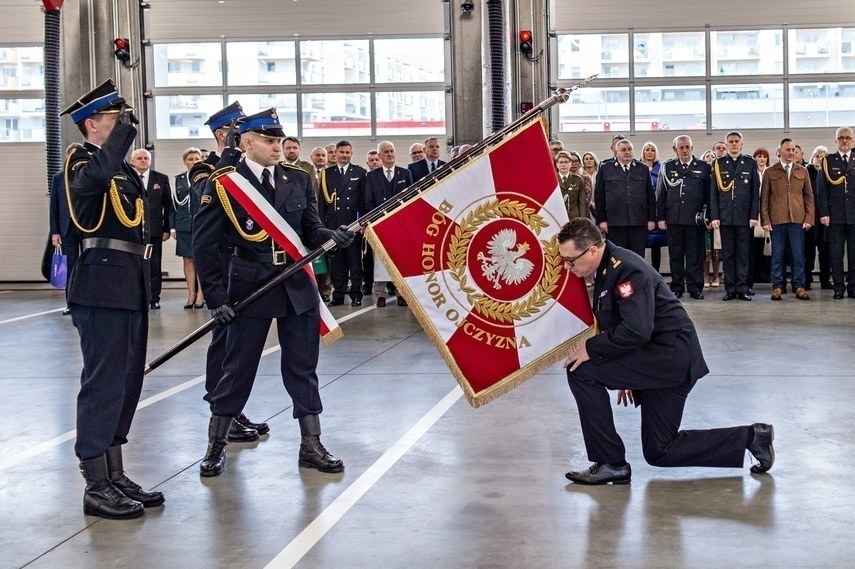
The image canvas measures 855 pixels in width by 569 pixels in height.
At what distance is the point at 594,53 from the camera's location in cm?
1521

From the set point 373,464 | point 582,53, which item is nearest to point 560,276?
point 373,464

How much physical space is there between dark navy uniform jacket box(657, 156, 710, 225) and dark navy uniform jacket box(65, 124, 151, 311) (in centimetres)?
894

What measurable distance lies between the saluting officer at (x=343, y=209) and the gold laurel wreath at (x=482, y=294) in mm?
7454

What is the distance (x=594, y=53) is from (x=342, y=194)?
4971mm

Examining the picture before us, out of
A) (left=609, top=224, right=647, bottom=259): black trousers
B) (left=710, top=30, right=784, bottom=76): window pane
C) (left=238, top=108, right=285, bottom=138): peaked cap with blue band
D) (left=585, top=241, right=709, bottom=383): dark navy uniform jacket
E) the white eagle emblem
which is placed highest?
(left=710, top=30, right=784, bottom=76): window pane

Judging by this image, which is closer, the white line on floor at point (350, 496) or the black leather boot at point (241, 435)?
the white line on floor at point (350, 496)

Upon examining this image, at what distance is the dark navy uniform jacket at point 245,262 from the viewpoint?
4.95 m

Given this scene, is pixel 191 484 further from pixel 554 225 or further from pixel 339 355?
pixel 339 355

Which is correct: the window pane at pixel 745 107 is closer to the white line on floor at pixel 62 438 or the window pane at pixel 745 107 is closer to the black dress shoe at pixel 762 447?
the white line on floor at pixel 62 438

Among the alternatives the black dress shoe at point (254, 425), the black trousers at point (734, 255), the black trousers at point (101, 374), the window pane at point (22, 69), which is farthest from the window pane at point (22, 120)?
the black trousers at point (101, 374)

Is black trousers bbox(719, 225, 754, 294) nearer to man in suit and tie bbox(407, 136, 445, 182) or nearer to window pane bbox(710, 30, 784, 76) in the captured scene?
man in suit and tie bbox(407, 136, 445, 182)

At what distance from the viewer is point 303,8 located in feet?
51.2

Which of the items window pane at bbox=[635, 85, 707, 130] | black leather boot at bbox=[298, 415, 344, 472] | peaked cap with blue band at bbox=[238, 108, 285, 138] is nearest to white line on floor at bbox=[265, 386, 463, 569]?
black leather boot at bbox=[298, 415, 344, 472]

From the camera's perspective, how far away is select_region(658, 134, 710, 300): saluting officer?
40.5ft
